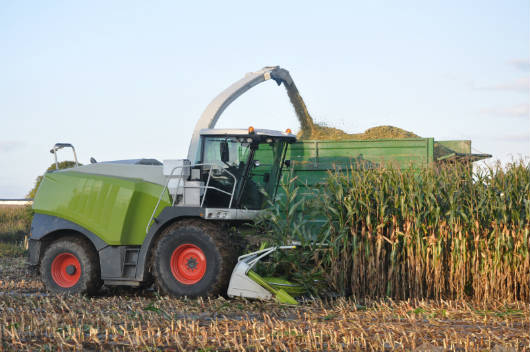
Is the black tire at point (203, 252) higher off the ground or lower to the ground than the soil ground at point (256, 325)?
higher

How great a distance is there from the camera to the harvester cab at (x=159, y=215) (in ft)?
25.2

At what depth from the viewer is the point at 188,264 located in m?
7.68

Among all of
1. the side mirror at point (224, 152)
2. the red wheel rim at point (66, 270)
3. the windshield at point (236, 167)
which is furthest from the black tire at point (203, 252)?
the red wheel rim at point (66, 270)

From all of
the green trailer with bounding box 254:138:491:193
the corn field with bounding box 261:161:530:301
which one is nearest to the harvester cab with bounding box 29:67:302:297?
the corn field with bounding box 261:161:530:301

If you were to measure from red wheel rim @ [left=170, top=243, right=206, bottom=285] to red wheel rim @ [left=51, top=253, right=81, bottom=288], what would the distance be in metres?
1.64

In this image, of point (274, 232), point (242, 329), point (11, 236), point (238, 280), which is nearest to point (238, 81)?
point (274, 232)

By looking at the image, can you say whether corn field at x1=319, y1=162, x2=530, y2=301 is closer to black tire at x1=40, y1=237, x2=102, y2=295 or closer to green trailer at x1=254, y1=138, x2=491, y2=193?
green trailer at x1=254, y1=138, x2=491, y2=193

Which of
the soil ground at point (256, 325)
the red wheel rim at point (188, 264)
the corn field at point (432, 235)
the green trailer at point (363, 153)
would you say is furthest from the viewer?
the green trailer at point (363, 153)

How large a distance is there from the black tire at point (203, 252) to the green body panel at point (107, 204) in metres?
0.56

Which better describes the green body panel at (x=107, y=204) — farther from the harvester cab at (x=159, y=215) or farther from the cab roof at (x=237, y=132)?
the cab roof at (x=237, y=132)

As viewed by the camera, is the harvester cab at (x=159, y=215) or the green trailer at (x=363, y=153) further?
the green trailer at (x=363, y=153)

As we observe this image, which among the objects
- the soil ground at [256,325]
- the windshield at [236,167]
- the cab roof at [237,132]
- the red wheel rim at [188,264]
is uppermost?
the cab roof at [237,132]

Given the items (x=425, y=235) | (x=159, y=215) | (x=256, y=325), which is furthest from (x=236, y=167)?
(x=256, y=325)

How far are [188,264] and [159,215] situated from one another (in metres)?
0.78
